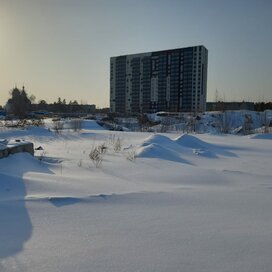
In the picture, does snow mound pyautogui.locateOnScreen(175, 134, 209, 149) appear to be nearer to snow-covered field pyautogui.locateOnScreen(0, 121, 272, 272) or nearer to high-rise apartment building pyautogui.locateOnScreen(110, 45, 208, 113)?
snow-covered field pyautogui.locateOnScreen(0, 121, 272, 272)

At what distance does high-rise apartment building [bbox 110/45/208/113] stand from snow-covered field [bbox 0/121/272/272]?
61583mm

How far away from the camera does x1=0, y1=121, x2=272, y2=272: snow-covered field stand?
167cm

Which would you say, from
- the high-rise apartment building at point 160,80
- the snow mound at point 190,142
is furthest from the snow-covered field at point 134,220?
the high-rise apartment building at point 160,80

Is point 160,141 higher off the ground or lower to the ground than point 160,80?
lower

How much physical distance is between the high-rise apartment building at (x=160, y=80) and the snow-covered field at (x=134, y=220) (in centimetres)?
6158

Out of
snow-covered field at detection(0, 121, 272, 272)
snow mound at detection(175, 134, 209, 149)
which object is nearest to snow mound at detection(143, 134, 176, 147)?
snow mound at detection(175, 134, 209, 149)

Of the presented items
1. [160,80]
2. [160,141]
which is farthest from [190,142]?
[160,80]

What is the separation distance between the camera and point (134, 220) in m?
2.28

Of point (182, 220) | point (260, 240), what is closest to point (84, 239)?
point (182, 220)

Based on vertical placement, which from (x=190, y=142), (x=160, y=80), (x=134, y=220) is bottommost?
(x=134, y=220)

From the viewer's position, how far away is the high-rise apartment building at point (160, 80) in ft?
230

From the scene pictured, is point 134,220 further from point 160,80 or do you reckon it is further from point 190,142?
point 160,80

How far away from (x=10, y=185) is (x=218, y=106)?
1585 cm

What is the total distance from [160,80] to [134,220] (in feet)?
242
